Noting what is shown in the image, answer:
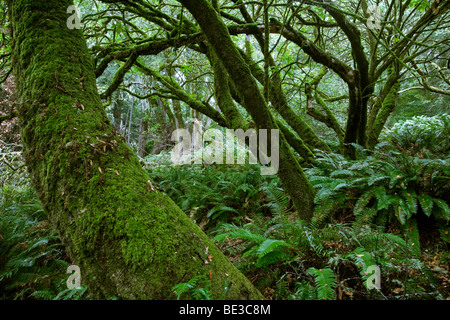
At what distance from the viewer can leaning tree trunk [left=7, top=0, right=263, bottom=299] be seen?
131cm

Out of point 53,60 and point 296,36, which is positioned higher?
point 296,36

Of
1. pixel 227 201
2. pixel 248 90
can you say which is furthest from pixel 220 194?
pixel 248 90

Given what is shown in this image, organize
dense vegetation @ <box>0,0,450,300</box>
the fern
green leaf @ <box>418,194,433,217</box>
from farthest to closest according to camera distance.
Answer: green leaf @ <box>418,194,433,217</box>, the fern, dense vegetation @ <box>0,0,450,300</box>

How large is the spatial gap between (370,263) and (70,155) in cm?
239

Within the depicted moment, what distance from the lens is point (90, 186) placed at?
1.51 m

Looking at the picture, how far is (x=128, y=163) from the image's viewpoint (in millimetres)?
1739

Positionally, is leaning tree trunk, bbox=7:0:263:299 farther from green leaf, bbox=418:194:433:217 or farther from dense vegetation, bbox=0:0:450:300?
green leaf, bbox=418:194:433:217


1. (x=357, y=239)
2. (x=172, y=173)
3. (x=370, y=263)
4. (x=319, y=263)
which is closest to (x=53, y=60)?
(x=319, y=263)

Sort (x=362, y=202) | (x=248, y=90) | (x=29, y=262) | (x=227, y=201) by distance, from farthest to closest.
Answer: (x=227, y=201) < (x=248, y=90) < (x=362, y=202) < (x=29, y=262)

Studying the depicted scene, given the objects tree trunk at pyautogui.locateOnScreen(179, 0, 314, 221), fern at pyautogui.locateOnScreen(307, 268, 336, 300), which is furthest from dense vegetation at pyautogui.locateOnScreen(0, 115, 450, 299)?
tree trunk at pyautogui.locateOnScreen(179, 0, 314, 221)

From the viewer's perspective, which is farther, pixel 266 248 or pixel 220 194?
pixel 220 194

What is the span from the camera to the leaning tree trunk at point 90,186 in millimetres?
1308

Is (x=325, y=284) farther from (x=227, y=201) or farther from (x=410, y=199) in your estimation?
(x=227, y=201)
